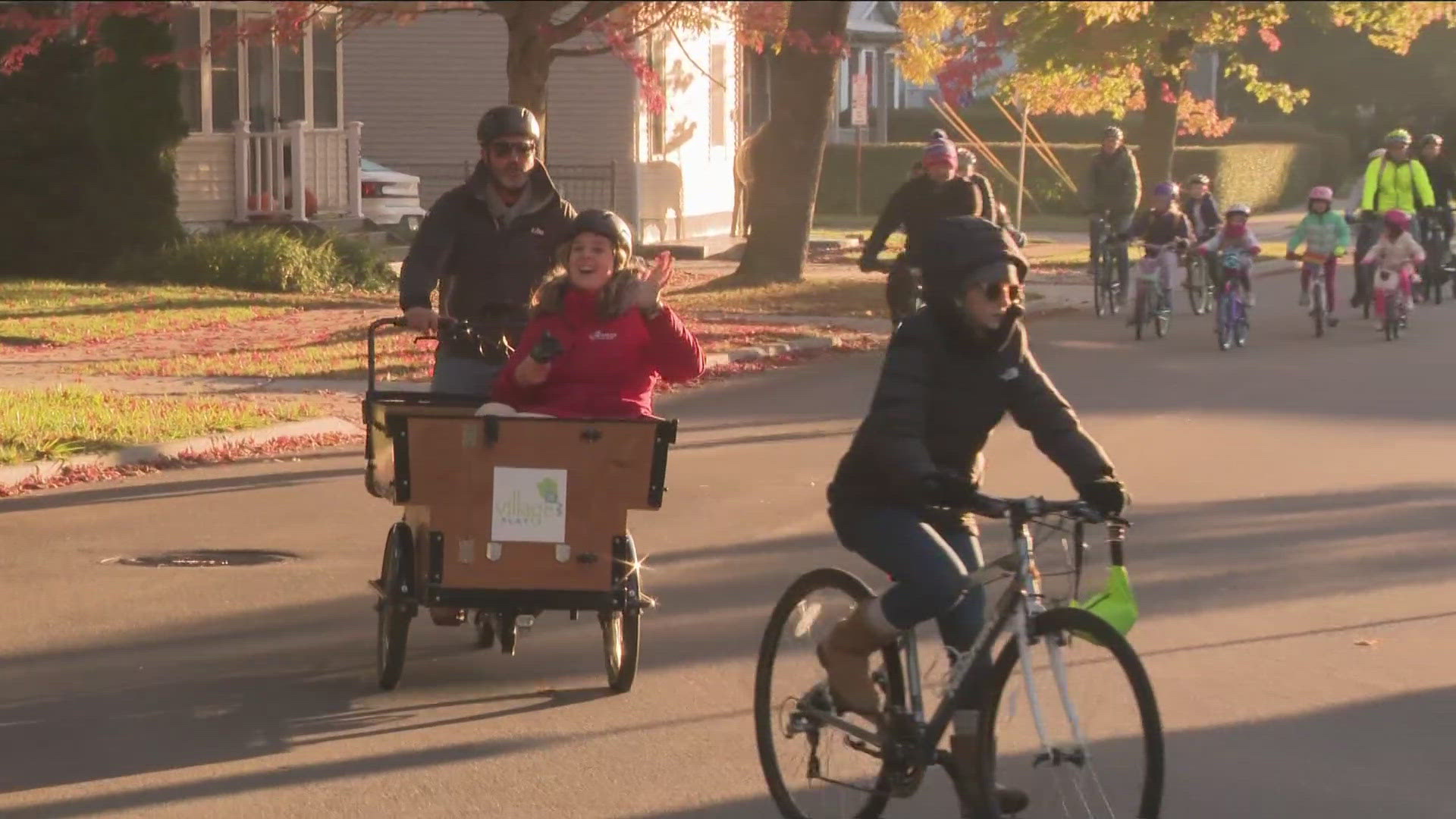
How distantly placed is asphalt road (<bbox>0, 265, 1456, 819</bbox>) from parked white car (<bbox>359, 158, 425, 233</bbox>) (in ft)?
64.5

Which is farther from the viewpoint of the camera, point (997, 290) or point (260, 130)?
point (260, 130)

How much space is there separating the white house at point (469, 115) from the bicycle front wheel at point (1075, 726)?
27.2m

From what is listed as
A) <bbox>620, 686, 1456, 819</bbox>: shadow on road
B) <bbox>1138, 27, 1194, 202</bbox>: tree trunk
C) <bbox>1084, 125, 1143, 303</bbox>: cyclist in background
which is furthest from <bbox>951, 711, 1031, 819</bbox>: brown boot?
<bbox>1138, 27, 1194, 202</bbox>: tree trunk

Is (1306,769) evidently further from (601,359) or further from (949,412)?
(601,359)

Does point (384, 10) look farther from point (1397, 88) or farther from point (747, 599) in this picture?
point (1397, 88)

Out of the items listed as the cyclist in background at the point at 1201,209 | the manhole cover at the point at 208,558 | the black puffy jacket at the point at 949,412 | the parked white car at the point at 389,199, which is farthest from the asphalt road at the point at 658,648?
the parked white car at the point at 389,199

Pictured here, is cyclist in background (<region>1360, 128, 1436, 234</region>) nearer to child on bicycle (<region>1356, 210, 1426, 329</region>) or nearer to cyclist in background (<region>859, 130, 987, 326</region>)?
child on bicycle (<region>1356, 210, 1426, 329</region>)

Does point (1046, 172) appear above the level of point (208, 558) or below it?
above

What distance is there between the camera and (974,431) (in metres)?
5.71

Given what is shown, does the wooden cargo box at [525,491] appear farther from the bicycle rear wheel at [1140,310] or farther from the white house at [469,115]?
the white house at [469,115]

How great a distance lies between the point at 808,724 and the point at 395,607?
215cm

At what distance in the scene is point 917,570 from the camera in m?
5.65

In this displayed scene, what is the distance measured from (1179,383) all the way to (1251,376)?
36.3 inches

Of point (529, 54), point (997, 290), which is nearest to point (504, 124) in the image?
point (997, 290)
